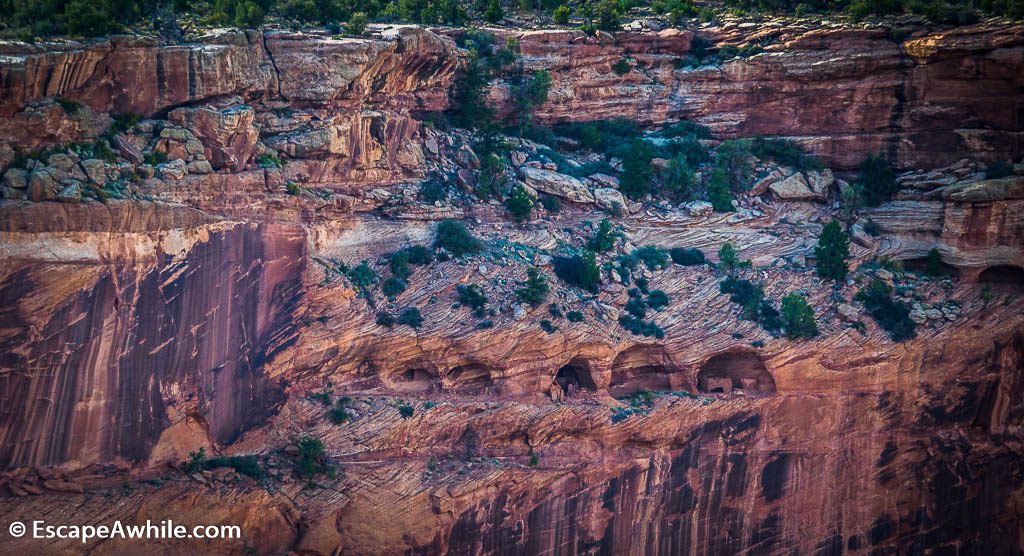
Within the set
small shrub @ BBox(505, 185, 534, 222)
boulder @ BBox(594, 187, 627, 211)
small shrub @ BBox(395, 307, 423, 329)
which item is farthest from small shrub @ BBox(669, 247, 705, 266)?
small shrub @ BBox(395, 307, 423, 329)

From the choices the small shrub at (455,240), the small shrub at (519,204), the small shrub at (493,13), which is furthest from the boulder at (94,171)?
the small shrub at (493,13)

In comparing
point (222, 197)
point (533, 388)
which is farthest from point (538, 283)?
point (222, 197)

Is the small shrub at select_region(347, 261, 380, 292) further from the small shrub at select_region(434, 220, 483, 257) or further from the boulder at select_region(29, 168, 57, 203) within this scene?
the boulder at select_region(29, 168, 57, 203)

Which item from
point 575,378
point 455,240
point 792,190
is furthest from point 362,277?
point 792,190

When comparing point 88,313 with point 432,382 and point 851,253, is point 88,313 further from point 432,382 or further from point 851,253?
point 851,253

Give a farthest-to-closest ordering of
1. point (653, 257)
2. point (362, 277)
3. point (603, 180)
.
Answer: point (603, 180) < point (653, 257) < point (362, 277)

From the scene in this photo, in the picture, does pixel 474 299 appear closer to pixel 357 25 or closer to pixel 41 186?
pixel 357 25

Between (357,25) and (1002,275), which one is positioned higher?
(357,25)
